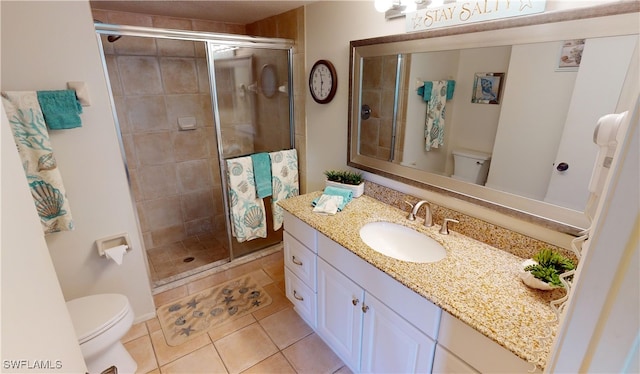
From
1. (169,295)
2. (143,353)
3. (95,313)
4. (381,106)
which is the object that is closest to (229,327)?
(143,353)

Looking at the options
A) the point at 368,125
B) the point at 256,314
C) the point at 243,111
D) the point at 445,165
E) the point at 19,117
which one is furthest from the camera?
the point at 243,111

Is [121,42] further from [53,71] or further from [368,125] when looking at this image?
[368,125]

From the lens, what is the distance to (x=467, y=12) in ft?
4.17

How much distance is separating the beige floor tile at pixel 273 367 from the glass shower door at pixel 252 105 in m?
1.07

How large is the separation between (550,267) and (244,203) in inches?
73.7

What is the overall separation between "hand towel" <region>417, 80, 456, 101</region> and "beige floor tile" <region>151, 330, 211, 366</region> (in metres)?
1.87

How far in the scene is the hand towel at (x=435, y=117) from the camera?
4.85ft

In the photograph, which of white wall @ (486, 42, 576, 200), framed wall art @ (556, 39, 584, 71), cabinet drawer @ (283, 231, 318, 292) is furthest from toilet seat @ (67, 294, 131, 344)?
framed wall art @ (556, 39, 584, 71)

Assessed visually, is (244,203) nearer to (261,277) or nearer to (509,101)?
(261,277)

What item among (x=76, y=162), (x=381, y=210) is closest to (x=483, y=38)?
(x=381, y=210)

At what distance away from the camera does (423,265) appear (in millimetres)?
1206

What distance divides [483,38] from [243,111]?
6.16 feet

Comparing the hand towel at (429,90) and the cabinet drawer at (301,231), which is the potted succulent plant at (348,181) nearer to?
the cabinet drawer at (301,231)

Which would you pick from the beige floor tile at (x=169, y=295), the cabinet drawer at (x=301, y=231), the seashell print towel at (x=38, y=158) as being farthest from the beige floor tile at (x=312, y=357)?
the seashell print towel at (x=38, y=158)
